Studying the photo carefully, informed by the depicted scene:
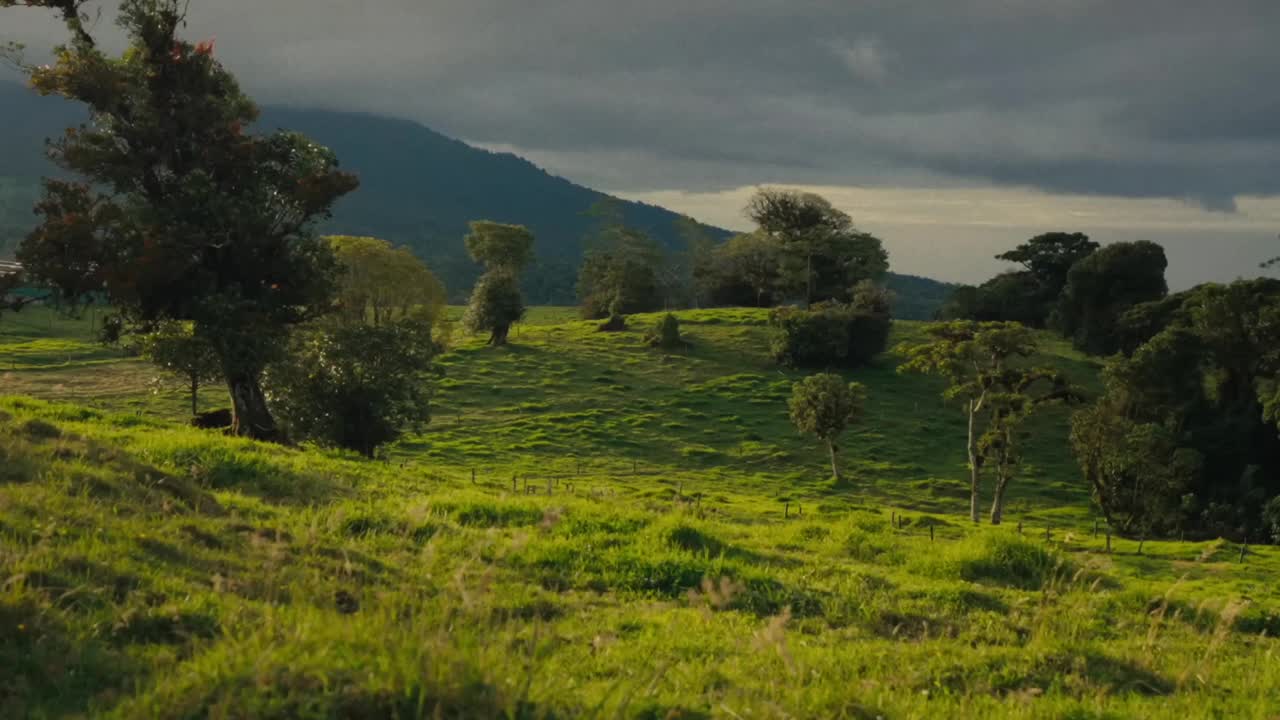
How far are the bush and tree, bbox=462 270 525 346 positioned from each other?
27.6m

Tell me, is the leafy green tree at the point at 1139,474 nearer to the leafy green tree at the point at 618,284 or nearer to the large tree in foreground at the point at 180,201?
the large tree in foreground at the point at 180,201

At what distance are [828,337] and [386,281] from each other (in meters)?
43.1

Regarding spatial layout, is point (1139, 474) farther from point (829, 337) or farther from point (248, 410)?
point (248, 410)

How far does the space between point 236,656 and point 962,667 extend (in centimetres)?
596

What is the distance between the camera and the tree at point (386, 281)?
84562 mm

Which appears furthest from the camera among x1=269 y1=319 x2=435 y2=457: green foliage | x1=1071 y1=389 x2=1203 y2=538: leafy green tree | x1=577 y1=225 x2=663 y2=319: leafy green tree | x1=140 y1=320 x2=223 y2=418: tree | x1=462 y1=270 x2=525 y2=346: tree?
x1=577 y1=225 x2=663 y2=319: leafy green tree

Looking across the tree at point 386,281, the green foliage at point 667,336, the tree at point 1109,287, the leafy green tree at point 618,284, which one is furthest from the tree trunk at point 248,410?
the leafy green tree at point 618,284

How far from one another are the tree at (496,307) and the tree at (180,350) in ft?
219

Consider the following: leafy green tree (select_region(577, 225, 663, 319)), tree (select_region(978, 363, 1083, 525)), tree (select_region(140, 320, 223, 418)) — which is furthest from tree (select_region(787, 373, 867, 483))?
leafy green tree (select_region(577, 225, 663, 319))

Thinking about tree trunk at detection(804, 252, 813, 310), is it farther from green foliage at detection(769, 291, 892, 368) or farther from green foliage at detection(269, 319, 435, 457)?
green foliage at detection(269, 319, 435, 457)

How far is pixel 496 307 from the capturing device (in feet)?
309

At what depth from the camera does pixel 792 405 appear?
62281mm

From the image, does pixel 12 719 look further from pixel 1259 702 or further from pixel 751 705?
pixel 1259 702

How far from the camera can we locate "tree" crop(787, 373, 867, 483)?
193ft
